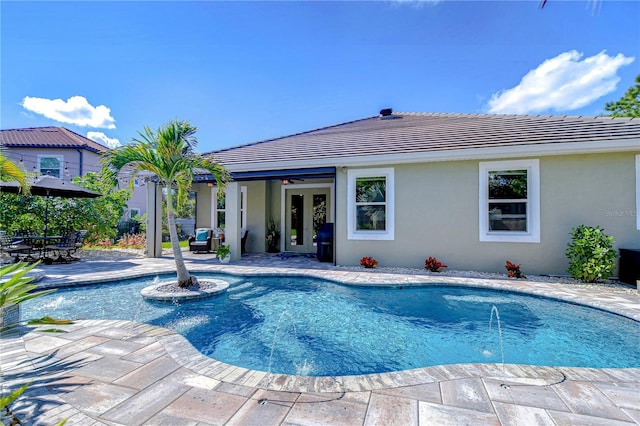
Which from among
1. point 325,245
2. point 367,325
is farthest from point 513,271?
point 325,245

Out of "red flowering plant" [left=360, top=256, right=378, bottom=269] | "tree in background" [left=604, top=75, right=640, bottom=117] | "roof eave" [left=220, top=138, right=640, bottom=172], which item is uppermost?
"tree in background" [left=604, top=75, right=640, bottom=117]

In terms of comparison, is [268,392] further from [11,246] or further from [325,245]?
[11,246]

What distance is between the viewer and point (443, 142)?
930cm

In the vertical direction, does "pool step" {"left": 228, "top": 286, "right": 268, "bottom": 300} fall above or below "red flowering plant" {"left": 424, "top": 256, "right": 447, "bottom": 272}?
below

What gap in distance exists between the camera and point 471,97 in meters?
16.2

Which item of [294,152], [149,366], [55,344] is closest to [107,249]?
[294,152]

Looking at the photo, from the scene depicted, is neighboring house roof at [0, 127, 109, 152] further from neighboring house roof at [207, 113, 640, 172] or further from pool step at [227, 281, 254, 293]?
pool step at [227, 281, 254, 293]

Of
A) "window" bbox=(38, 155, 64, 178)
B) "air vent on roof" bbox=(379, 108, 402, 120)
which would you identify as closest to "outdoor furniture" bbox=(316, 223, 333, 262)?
"air vent on roof" bbox=(379, 108, 402, 120)

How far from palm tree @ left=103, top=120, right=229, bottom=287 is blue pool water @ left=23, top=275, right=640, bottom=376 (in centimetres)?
165

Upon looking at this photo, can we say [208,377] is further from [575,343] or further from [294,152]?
[294,152]

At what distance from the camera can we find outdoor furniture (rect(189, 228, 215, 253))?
13.3 metres

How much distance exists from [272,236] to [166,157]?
8.12m

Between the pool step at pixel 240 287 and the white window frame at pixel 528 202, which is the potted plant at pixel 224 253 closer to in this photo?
the pool step at pixel 240 287

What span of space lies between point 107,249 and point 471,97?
68.2 ft
